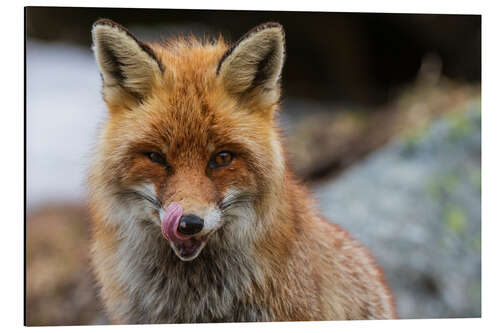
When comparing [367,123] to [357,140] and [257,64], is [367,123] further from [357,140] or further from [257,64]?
[257,64]

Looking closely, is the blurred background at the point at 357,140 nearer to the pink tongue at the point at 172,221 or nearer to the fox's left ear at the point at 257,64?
the fox's left ear at the point at 257,64

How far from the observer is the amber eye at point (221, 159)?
259cm

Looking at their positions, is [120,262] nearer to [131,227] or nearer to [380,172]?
[131,227]

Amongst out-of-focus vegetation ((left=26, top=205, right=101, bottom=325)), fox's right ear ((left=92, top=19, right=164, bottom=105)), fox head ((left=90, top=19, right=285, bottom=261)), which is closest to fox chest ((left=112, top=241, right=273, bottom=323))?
fox head ((left=90, top=19, right=285, bottom=261))

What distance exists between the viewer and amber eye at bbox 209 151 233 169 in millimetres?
2590

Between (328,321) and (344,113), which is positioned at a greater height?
(344,113)

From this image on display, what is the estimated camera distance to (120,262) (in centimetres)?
284

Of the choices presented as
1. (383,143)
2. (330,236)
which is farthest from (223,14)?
(383,143)

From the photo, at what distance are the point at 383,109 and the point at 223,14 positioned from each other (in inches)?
118

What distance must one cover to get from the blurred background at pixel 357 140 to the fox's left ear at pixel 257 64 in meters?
0.35

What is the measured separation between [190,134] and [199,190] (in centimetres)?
27

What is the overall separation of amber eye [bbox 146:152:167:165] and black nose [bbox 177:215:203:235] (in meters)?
0.31

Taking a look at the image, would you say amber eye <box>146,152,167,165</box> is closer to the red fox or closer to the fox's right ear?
the red fox

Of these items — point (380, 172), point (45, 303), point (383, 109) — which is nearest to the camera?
point (45, 303)
